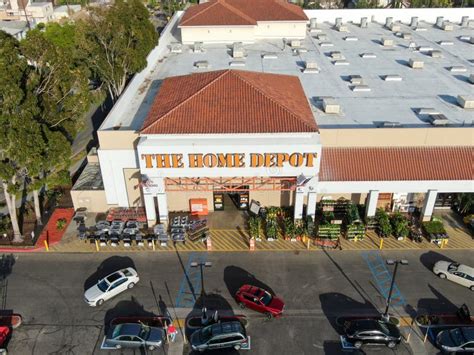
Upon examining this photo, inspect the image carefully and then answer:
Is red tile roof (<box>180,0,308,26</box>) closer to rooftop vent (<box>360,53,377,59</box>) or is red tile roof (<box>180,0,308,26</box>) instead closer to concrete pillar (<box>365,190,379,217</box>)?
rooftop vent (<box>360,53,377,59</box>)

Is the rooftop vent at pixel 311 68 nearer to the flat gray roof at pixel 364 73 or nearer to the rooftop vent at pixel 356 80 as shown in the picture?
the flat gray roof at pixel 364 73

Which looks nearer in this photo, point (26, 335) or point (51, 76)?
point (26, 335)

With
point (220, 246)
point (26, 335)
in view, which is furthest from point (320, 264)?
point (26, 335)

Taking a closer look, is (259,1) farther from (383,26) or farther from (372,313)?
(372,313)

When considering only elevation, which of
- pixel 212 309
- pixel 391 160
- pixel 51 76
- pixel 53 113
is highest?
pixel 51 76

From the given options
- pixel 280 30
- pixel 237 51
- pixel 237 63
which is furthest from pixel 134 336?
pixel 280 30

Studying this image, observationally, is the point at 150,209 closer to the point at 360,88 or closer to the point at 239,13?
the point at 360,88

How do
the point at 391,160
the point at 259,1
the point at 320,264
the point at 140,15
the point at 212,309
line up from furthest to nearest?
the point at 259,1, the point at 140,15, the point at 391,160, the point at 320,264, the point at 212,309
